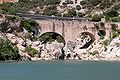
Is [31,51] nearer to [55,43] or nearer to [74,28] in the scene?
[55,43]

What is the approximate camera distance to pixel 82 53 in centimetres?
8481

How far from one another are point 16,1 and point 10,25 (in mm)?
63258

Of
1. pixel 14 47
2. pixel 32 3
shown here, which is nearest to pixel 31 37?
pixel 14 47

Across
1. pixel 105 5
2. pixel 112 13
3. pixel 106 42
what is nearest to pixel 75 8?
pixel 105 5

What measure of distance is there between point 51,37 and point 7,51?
24.2 meters

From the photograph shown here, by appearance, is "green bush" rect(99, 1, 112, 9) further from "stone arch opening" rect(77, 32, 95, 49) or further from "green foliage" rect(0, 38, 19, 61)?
"green foliage" rect(0, 38, 19, 61)

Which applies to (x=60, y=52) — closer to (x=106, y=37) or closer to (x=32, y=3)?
(x=106, y=37)

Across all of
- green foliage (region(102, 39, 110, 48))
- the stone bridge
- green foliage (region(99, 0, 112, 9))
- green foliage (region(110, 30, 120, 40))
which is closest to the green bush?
green foliage (region(99, 0, 112, 9))

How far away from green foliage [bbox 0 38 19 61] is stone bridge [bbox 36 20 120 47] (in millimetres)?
13196

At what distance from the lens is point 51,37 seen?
92875 mm

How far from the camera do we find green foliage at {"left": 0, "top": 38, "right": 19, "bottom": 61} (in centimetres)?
6889

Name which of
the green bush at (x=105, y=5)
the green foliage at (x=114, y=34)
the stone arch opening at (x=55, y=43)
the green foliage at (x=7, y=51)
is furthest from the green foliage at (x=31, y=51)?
the green bush at (x=105, y=5)

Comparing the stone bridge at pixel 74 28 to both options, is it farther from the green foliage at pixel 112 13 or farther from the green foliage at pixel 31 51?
the green foliage at pixel 112 13

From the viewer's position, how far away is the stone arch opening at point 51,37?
8781cm
